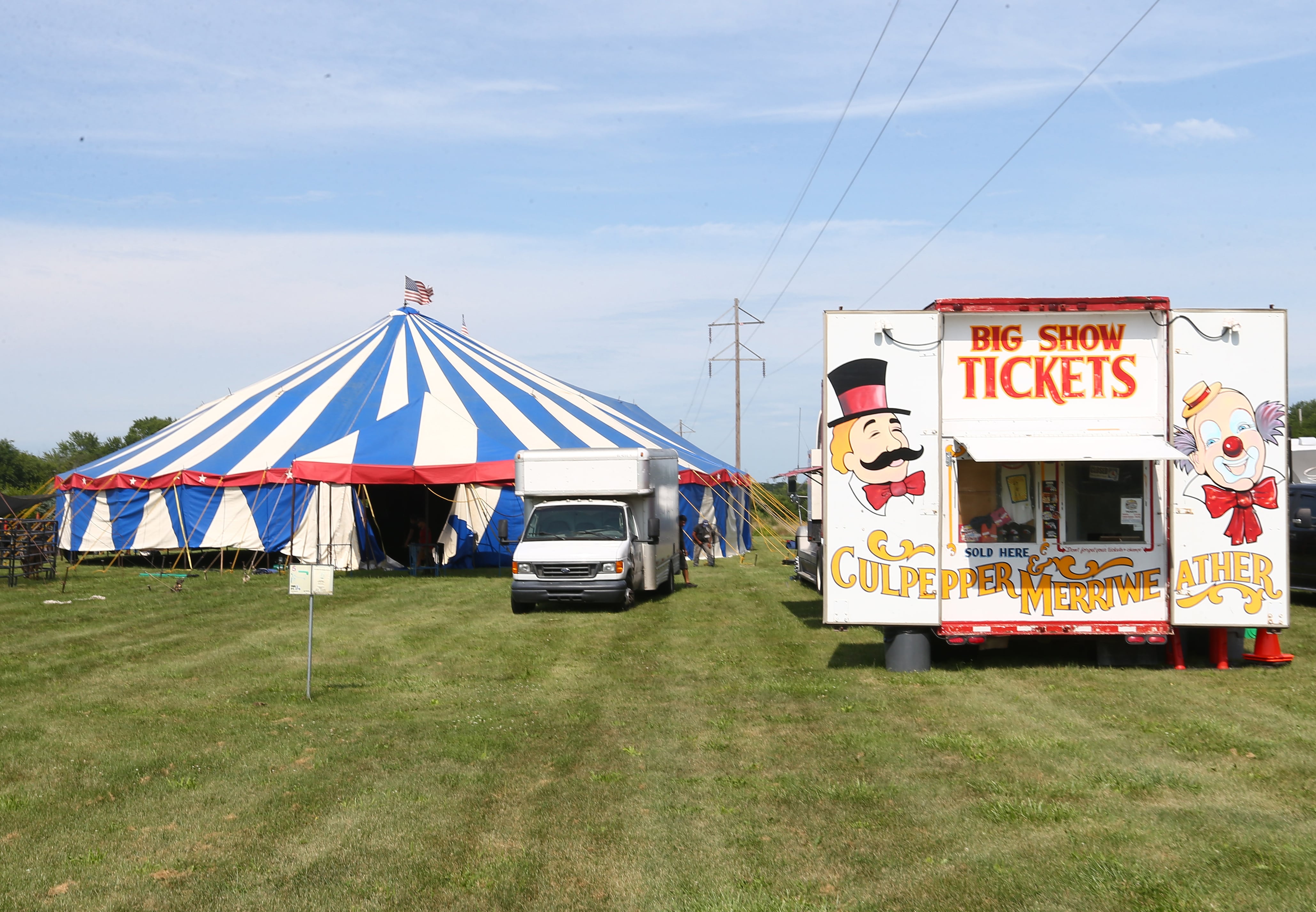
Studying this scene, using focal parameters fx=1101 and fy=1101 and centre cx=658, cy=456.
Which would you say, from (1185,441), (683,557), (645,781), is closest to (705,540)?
(683,557)

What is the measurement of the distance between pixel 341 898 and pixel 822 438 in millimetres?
7339

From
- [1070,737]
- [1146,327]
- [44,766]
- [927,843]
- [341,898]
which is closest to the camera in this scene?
[341,898]

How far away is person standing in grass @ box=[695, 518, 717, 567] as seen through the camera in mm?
27000

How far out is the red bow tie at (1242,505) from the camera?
432 inches

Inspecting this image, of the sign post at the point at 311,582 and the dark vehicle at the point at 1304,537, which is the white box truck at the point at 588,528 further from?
the dark vehicle at the point at 1304,537

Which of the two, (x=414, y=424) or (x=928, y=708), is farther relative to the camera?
(x=414, y=424)

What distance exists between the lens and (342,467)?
76.7 ft

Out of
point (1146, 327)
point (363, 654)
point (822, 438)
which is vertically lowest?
point (363, 654)

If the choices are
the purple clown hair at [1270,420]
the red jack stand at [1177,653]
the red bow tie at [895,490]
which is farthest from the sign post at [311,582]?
the purple clown hair at [1270,420]

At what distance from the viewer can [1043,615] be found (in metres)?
11.2

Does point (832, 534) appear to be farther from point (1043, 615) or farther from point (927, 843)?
point (927, 843)

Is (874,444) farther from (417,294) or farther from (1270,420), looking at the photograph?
(417,294)

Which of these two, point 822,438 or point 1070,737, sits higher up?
point 822,438

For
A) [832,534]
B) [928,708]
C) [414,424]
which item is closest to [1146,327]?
[832,534]
